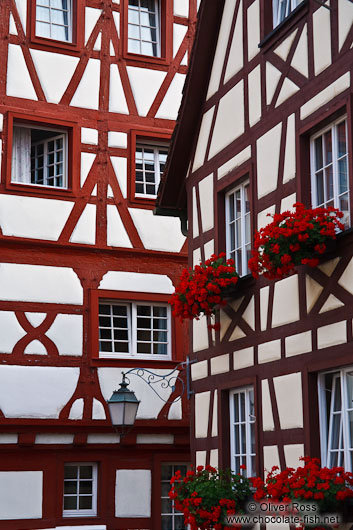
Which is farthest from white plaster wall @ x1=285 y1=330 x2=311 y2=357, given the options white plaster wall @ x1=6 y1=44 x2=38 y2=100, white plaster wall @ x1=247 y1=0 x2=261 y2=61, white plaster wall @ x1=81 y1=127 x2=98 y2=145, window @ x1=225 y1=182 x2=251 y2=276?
white plaster wall @ x1=6 y1=44 x2=38 y2=100

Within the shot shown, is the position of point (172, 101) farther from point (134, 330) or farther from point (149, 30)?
point (134, 330)

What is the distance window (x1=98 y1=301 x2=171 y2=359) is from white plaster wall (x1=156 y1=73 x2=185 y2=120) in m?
3.39

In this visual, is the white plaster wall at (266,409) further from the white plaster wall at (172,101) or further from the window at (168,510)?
the white plaster wall at (172,101)

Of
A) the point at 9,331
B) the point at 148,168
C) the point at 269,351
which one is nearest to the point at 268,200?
the point at 269,351

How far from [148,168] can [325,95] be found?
7.81 m

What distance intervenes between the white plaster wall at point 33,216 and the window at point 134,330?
149cm

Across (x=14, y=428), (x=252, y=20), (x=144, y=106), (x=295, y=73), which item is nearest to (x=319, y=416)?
(x=295, y=73)

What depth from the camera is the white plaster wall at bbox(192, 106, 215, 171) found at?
12.2m

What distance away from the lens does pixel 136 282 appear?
16.0 meters

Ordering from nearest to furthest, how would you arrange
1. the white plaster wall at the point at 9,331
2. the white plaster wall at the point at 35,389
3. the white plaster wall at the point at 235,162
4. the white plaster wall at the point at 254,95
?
the white plaster wall at the point at 254,95 < the white plaster wall at the point at 235,162 < the white plaster wall at the point at 35,389 < the white plaster wall at the point at 9,331

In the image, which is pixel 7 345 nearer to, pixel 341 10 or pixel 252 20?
pixel 252 20

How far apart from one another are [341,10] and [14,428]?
8.45 m

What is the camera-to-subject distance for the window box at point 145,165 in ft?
53.8

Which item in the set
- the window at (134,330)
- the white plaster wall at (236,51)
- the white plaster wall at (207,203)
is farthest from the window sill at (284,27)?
the window at (134,330)
